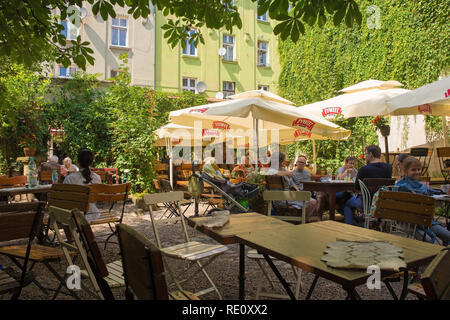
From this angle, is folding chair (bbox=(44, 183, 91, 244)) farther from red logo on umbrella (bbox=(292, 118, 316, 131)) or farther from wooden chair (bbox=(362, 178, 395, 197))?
red logo on umbrella (bbox=(292, 118, 316, 131))

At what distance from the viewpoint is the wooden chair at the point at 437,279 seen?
1.10m

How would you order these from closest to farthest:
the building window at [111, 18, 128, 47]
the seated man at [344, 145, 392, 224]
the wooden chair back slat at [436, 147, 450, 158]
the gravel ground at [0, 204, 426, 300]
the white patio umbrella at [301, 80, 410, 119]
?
1. the gravel ground at [0, 204, 426, 300]
2. the seated man at [344, 145, 392, 224]
3. the white patio umbrella at [301, 80, 410, 119]
4. the wooden chair back slat at [436, 147, 450, 158]
5. the building window at [111, 18, 128, 47]

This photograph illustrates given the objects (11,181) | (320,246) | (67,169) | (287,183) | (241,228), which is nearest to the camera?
(320,246)

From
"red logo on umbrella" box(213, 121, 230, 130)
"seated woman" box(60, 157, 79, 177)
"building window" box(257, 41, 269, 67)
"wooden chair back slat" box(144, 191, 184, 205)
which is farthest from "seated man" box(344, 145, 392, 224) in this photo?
"building window" box(257, 41, 269, 67)

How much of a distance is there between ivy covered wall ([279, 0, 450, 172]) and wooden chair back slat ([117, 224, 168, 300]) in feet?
38.2

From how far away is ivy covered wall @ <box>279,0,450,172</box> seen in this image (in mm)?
10617

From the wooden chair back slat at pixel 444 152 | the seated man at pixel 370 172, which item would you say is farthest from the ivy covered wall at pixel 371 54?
the seated man at pixel 370 172

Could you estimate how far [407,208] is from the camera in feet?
9.97

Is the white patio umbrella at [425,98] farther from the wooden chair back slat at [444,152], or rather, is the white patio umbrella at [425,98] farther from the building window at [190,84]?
the building window at [190,84]

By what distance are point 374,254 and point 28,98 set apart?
13473 millimetres

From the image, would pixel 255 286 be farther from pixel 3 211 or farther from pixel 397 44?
pixel 397 44

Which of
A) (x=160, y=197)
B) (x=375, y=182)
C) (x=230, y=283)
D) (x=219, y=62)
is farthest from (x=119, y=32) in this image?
(x=230, y=283)

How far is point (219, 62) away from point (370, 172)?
17.5 metres

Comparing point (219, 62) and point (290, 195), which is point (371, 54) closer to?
point (219, 62)
